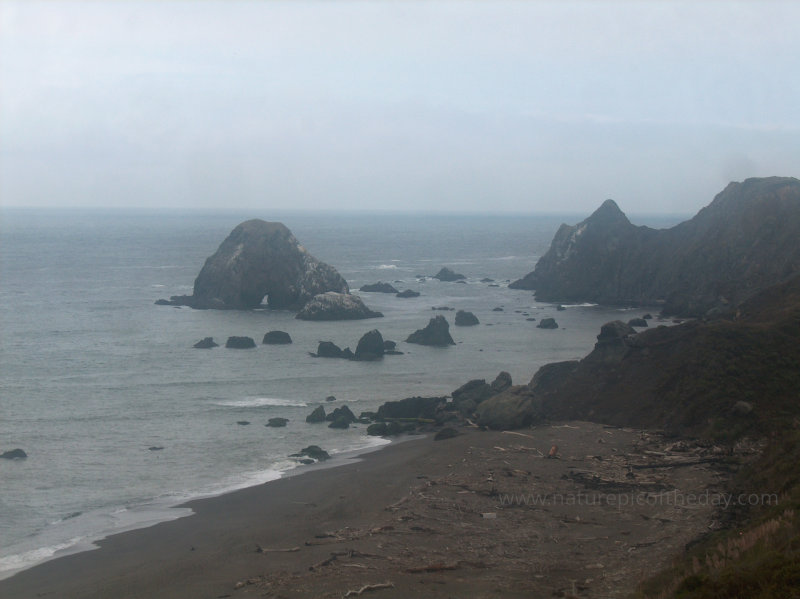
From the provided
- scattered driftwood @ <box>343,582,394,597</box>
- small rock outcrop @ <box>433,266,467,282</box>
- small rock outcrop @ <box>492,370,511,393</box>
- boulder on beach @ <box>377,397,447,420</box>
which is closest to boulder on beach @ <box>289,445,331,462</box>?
boulder on beach @ <box>377,397,447,420</box>

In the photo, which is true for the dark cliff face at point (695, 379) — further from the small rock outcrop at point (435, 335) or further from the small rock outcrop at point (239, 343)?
the small rock outcrop at point (239, 343)

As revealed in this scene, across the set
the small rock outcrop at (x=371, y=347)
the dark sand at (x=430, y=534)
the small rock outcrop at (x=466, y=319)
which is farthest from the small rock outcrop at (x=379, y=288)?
the dark sand at (x=430, y=534)

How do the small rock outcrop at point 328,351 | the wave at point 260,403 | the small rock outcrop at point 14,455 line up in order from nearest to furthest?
the small rock outcrop at point 14,455, the wave at point 260,403, the small rock outcrop at point 328,351

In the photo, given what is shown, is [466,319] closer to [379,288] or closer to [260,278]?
[260,278]

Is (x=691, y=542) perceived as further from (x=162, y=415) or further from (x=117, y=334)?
(x=117, y=334)

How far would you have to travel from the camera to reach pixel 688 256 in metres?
82.1

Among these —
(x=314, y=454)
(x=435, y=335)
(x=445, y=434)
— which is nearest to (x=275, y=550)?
(x=314, y=454)

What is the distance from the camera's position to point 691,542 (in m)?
17.8

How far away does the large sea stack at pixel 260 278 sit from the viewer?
3231 inches

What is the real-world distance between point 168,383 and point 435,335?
20.7m

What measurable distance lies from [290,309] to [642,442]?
5606 cm

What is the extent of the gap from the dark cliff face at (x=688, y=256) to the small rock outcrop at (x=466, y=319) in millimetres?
17627

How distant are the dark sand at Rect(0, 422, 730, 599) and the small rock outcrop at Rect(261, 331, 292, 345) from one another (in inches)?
1249

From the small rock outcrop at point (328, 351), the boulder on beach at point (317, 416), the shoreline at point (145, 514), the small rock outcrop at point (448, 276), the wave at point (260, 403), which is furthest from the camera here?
the small rock outcrop at point (448, 276)
